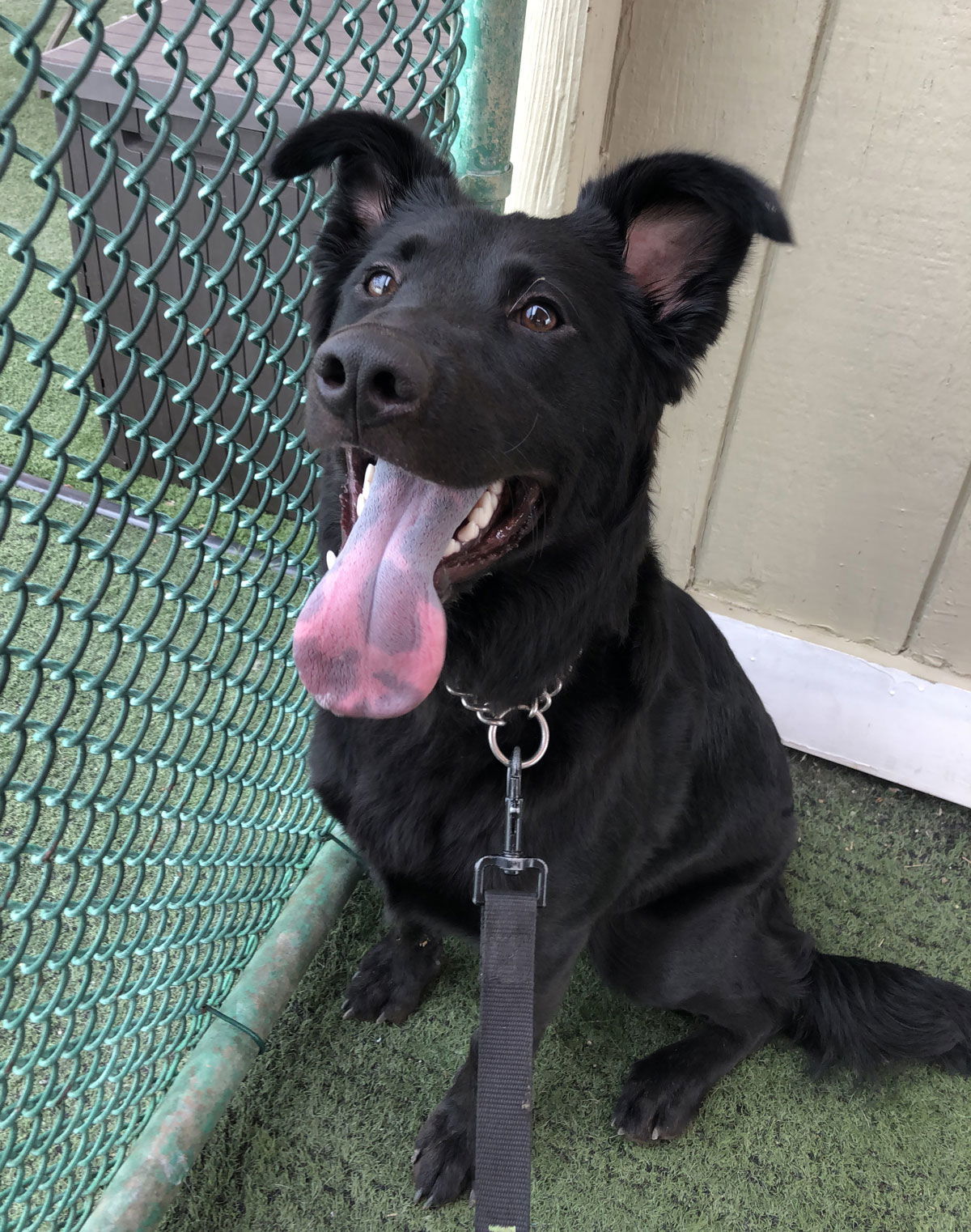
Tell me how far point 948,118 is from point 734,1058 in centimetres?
200

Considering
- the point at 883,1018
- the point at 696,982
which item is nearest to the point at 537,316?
the point at 696,982

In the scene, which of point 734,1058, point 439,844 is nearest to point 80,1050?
point 439,844

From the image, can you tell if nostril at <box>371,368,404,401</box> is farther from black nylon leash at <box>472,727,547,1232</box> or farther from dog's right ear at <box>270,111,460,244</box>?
black nylon leash at <box>472,727,547,1232</box>

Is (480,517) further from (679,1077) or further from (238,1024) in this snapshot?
(679,1077)

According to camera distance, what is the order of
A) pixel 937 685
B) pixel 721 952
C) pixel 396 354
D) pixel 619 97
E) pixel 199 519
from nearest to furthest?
pixel 396 354, pixel 721 952, pixel 619 97, pixel 937 685, pixel 199 519

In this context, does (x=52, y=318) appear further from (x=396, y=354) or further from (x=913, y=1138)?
(x=913, y=1138)

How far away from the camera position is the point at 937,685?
2.51m

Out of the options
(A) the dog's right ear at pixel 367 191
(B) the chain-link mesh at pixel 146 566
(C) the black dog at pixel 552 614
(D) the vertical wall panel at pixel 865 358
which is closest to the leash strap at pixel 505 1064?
(C) the black dog at pixel 552 614

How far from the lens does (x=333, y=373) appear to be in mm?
1127

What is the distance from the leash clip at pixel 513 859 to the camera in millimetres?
1429

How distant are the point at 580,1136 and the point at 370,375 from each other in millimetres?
1594

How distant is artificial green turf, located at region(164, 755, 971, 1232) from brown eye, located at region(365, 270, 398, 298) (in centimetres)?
144

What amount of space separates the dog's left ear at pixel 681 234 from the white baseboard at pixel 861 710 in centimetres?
134

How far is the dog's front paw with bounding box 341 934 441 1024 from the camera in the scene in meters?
2.02
